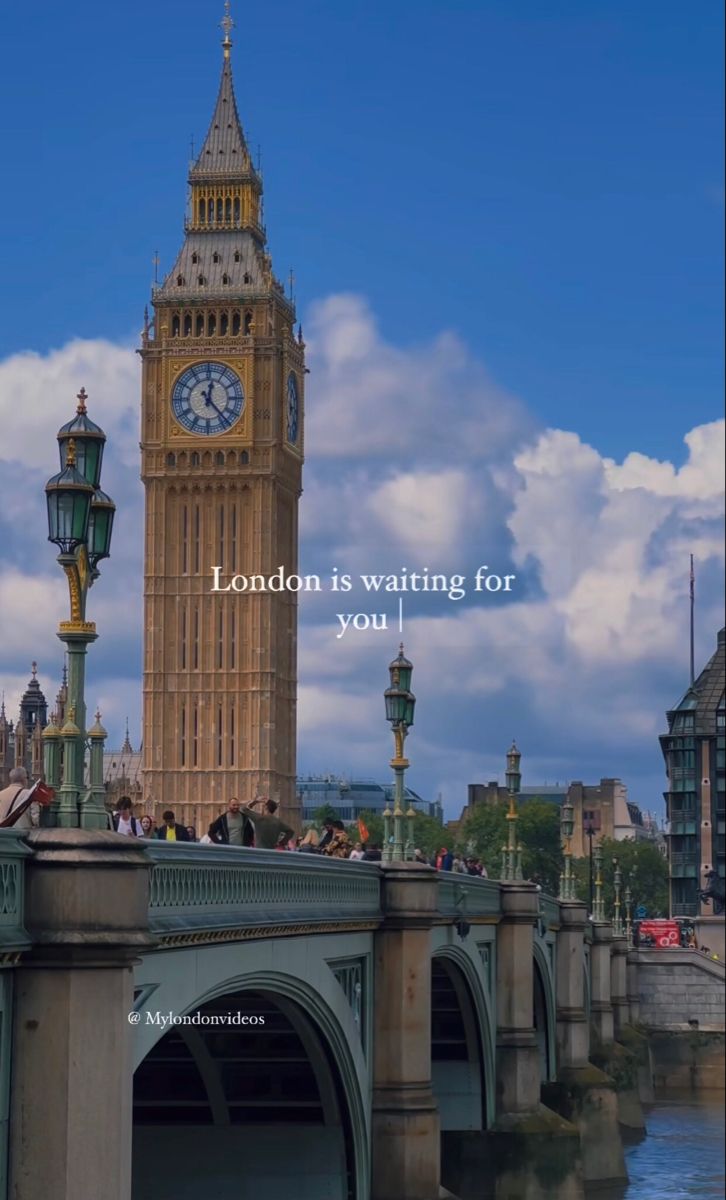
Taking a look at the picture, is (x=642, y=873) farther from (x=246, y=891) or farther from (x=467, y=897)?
(x=246, y=891)

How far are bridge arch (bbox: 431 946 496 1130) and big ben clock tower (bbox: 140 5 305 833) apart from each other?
85.6m

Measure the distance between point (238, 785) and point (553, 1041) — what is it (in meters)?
73.1

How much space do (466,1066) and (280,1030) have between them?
17.3 m

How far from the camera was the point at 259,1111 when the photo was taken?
2933cm

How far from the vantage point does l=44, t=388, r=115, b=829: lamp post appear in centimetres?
1570

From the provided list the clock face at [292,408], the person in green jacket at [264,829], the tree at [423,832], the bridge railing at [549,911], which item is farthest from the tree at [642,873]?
the person in green jacket at [264,829]

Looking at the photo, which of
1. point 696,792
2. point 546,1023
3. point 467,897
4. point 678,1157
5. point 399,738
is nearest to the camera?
point 399,738

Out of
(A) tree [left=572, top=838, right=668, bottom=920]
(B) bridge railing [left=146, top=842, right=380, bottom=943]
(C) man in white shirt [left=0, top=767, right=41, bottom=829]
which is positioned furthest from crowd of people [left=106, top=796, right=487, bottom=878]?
(A) tree [left=572, top=838, right=668, bottom=920]

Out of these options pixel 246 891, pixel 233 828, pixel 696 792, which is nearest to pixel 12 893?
pixel 246 891

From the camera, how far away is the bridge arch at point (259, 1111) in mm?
28688

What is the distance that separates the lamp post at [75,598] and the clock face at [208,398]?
11632 cm

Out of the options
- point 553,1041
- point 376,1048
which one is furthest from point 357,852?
point 553,1041

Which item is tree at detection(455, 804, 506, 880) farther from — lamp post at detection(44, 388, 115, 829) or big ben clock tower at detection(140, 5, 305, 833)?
lamp post at detection(44, 388, 115, 829)

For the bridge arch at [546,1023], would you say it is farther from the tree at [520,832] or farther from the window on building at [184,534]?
the tree at [520,832]
